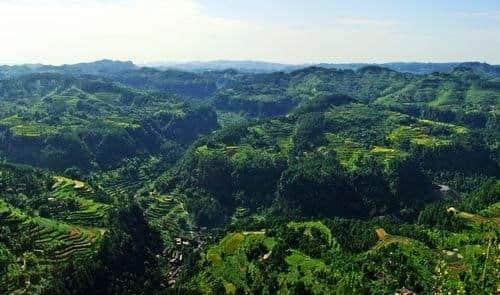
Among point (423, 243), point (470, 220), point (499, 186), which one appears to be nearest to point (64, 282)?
point (423, 243)

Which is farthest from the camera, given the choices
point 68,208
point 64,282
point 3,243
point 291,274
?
point 68,208

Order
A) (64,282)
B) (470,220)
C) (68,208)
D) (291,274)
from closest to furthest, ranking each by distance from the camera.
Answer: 1. (291,274)
2. (64,282)
3. (470,220)
4. (68,208)

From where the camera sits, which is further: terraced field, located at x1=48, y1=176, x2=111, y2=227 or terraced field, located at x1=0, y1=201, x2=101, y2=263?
terraced field, located at x1=48, y1=176, x2=111, y2=227

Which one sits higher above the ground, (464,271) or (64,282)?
(464,271)

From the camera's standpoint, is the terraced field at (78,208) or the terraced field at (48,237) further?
the terraced field at (78,208)

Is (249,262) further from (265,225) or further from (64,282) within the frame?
(64,282)

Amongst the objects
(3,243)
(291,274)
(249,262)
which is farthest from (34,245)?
(291,274)

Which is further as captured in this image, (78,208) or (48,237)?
(78,208)

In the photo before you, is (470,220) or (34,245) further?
(470,220)

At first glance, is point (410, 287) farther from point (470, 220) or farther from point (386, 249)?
point (470, 220)
